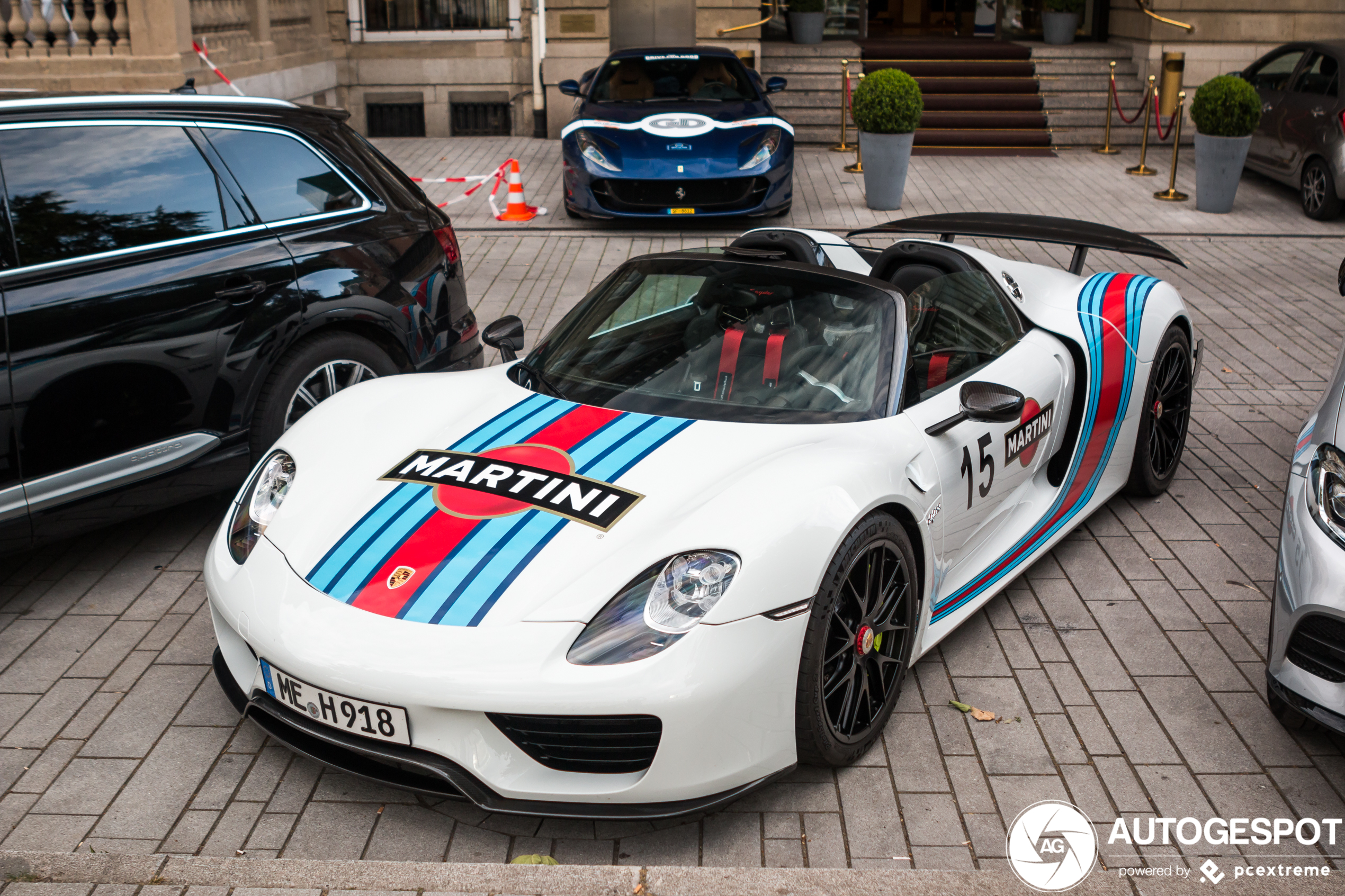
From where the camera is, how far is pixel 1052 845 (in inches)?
126

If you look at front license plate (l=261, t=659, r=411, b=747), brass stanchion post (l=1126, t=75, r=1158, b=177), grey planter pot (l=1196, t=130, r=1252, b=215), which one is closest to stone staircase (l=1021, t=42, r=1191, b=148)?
brass stanchion post (l=1126, t=75, r=1158, b=177)

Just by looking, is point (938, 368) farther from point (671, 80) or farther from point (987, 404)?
point (671, 80)

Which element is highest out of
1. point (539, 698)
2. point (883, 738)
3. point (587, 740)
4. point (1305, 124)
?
point (1305, 124)

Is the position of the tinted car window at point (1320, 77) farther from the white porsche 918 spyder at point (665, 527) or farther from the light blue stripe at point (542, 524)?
the light blue stripe at point (542, 524)

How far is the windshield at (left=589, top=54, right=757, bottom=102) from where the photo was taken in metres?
11.7

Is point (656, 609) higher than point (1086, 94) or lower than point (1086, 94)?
lower

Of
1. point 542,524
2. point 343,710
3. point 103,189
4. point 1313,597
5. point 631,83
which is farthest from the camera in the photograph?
point 631,83

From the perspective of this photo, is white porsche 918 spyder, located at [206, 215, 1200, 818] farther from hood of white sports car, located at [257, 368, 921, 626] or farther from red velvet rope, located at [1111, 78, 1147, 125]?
red velvet rope, located at [1111, 78, 1147, 125]

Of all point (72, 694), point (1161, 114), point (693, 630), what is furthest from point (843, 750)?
point (1161, 114)

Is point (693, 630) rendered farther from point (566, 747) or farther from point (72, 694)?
point (72, 694)

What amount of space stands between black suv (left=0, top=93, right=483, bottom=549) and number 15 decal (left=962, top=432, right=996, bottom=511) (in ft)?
6.83

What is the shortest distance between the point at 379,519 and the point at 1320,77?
40.6ft

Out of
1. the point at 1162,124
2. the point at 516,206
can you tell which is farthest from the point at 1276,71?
the point at 516,206

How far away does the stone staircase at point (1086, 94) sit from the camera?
52.0 feet
